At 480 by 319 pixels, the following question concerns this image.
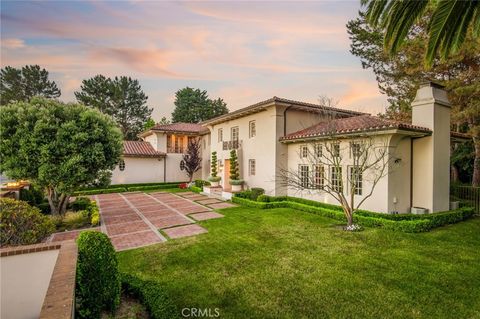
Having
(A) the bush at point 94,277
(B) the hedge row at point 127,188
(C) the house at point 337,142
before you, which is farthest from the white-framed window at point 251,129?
(A) the bush at point 94,277

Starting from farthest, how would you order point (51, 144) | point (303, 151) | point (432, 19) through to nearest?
1. point (303, 151)
2. point (51, 144)
3. point (432, 19)

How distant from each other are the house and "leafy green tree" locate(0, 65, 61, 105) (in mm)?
30393

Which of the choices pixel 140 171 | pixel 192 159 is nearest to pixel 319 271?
pixel 192 159

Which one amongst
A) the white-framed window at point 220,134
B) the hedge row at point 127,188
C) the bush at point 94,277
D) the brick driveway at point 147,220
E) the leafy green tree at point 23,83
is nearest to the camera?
the bush at point 94,277

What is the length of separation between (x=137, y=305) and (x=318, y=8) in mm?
10988

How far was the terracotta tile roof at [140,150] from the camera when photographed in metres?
25.2

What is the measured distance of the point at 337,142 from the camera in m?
11.8

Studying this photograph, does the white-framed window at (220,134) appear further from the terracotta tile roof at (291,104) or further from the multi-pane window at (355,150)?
the multi-pane window at (355,150)

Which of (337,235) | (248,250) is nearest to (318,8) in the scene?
(337,235)

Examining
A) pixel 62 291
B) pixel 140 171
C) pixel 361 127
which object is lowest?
pixel 62 291

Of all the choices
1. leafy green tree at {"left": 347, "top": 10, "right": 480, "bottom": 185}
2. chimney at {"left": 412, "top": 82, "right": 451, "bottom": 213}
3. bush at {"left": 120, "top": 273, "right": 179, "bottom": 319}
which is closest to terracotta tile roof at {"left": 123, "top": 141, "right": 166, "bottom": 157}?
leafy green tree at {"left": 347, "top": 10, "right": 480, "bottom": 185}

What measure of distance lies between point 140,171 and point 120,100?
26914 mm

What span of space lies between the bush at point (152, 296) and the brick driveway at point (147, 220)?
348 centimetres

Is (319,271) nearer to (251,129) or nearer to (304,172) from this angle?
(304,172)
